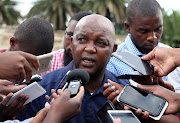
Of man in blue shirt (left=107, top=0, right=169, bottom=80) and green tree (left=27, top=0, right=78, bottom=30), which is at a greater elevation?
man in blue shirt (left=107, top=0, right=169, bottom=80)

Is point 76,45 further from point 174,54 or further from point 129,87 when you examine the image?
point 174,54

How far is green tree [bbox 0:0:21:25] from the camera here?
73.4ft

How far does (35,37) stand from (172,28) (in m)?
13.6

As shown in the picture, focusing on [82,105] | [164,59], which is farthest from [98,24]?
[82,105]

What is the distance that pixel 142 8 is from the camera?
3.65 meters

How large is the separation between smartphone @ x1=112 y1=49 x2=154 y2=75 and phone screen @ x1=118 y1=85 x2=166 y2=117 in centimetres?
19

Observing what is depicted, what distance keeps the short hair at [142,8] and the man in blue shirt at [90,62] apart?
1.04 m

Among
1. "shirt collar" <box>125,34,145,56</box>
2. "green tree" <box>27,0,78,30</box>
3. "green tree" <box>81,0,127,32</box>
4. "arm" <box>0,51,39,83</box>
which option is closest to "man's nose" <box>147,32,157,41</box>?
"shirt collar" <box>125,34,145,56</box>

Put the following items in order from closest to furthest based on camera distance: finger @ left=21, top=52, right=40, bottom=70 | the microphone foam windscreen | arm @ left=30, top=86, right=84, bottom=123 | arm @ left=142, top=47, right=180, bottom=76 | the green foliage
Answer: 1. arm @ left=30, top=86, right=84, bottom=123
2. finger @ left=21, top=52, right=40, bottom=70
3. the microphone foam windscreen
4. arm @ left=142, top=47, right=180, bottom=76
5. the green foliage

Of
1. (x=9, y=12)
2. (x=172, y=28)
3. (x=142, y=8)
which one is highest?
(x=142, y=8)

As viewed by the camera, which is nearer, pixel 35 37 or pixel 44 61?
pixel 44 61

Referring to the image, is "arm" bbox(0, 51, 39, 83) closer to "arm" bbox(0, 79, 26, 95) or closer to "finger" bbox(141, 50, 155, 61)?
"arm" bbox(0, 79, 26, 95)

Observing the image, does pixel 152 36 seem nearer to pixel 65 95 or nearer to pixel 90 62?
pixel 90 62

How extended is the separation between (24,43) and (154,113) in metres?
1.73
